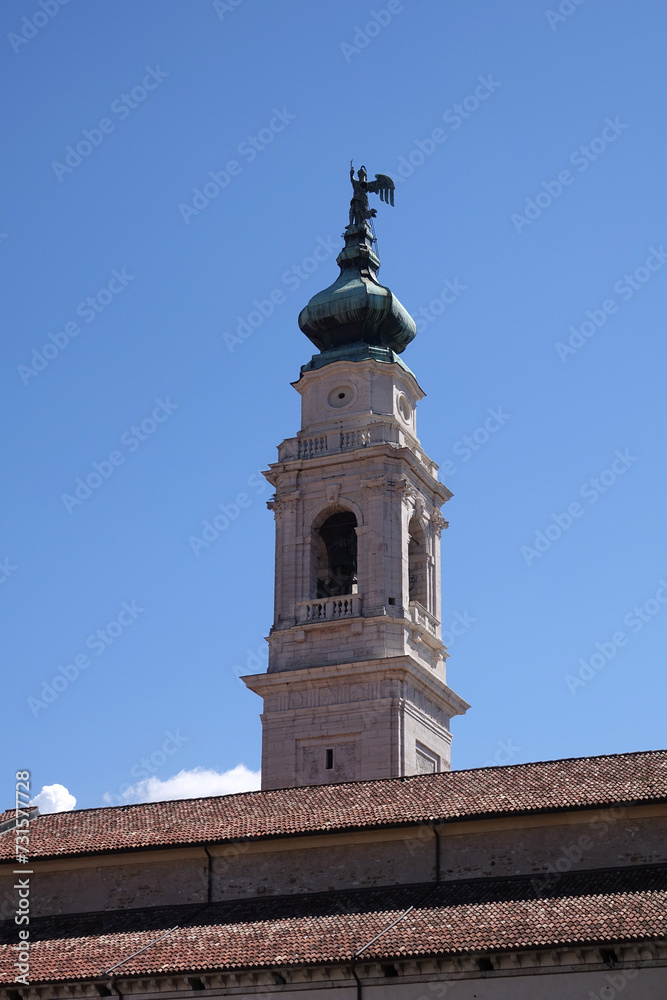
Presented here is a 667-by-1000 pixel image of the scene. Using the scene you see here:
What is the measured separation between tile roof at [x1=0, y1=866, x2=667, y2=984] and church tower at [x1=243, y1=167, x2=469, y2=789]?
41.5 ft

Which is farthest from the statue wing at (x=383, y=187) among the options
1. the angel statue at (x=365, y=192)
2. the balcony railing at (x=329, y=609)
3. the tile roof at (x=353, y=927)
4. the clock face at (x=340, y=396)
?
the tile roof at (x=353, y=927)

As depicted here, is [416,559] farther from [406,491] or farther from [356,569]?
[406,491]

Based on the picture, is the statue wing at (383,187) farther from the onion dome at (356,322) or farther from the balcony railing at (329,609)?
the balcony railing at (329,609)

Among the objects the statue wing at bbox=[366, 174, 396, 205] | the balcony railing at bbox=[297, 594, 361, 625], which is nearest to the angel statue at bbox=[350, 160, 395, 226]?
the statue wing at bbox=[366, 174, 396, 205]

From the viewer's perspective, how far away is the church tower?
4250 cm

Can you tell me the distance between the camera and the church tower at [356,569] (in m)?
42.5

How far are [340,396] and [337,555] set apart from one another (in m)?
5.01

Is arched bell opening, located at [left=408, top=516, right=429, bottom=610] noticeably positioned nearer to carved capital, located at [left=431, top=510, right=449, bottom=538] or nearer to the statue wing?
carved capital, located at [left=431, top=510, right=449, bottom=538]

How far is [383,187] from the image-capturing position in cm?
5281

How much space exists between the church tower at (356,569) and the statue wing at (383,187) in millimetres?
3524

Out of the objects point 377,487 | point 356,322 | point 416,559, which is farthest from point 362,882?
point 356,322

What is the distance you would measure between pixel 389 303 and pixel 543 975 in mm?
28409

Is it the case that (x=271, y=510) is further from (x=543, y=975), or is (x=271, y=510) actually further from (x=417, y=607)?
(x=543, y=975)

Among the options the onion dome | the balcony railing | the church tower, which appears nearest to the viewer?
the church tower
